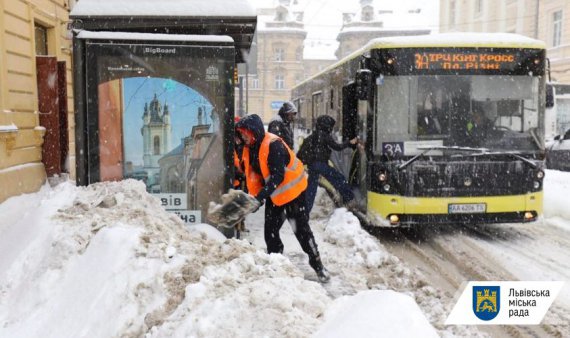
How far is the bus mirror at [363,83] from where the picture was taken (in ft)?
27.3

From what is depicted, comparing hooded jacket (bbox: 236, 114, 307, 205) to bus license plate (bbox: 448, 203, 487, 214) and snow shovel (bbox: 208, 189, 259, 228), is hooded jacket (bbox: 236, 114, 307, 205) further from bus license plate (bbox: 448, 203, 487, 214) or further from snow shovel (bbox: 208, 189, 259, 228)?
bus license plate (bbox: 448, 203, 487, 214)

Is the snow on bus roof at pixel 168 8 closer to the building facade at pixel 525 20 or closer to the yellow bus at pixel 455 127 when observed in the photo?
the yellow bus at pixel 455 127

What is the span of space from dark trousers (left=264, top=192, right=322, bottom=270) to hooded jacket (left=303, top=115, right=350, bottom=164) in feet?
11.2

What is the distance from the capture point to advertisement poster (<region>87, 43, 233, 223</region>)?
6.49 m

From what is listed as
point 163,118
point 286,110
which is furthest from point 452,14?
point 163,118

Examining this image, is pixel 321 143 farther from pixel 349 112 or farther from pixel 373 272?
pixel 373 272

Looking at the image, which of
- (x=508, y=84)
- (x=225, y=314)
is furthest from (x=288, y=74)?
(x=225, y=314)

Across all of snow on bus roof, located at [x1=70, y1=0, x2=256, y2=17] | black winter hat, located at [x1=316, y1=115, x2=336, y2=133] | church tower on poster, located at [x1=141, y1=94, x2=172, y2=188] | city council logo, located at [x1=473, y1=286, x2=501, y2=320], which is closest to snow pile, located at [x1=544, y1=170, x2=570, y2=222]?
black winter hat, located at [x1=316, y1=115, x2=336, y2=133]

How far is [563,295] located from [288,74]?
2856 inches

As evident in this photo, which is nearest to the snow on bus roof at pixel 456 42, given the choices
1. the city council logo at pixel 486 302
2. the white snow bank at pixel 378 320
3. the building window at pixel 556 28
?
the city council logo at pixel 486 302

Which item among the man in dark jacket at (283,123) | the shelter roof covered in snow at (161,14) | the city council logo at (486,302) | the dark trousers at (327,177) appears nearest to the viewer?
the city council logo at (486,302)

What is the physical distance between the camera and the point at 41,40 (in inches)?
464

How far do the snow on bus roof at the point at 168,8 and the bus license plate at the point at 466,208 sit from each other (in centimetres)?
385

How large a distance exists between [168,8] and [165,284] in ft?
14.8
